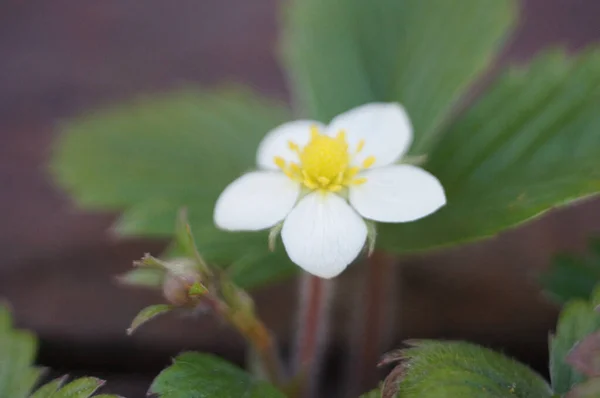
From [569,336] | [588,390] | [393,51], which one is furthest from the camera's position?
→ [393,51]

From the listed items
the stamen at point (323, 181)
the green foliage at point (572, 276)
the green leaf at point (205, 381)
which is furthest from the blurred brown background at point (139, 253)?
the stamen at point (323, 181)

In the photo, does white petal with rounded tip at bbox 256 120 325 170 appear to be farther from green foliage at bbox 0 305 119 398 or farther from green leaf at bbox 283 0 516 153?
green foliage at bbox 0 305 119 398

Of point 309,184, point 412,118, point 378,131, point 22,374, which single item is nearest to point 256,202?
point 309,184

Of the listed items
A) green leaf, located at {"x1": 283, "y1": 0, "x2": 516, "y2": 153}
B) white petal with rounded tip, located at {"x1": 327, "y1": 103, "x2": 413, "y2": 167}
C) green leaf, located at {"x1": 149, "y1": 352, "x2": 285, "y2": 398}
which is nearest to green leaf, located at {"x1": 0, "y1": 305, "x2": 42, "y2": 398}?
green leaf, located at {"x1": 149, "y1": 352, "x2": 285, "y2": 398}

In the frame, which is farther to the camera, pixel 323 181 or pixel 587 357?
pixel 323 181

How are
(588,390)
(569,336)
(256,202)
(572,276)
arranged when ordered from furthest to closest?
1. (572,276)
2. (256,202)
3. (569,336)
4. (588,390)

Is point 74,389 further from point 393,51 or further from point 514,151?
point 393,51

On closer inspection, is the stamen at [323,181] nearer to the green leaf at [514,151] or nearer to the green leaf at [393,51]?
the green leaf at [514,151]

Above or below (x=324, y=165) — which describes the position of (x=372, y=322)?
below
